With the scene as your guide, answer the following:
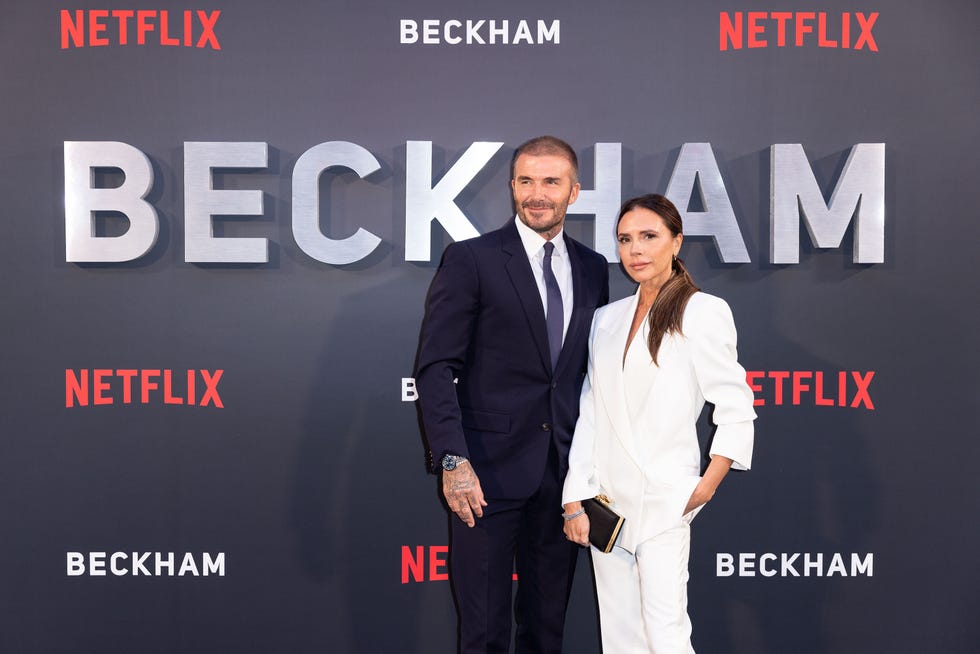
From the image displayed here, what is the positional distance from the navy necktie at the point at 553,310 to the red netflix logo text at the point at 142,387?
1.38 m

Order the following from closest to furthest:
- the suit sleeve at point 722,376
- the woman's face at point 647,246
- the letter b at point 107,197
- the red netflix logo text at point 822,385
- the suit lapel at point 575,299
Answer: the suit sleeve at point 722,376
the woman's face at point 647,246
the suit lapel at point 575,299
the letter b at point 107,197
the red netflix logo text at point 822,385

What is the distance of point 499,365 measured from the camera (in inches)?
82.7

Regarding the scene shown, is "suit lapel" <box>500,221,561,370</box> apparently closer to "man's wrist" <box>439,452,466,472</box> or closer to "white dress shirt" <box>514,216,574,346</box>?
"white dress shirt" <box>514,216,574,346</box>

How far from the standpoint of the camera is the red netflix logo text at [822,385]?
9.11 ft

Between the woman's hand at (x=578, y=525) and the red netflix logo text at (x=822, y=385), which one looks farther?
the red netflix logo text at (x=822, y=385)

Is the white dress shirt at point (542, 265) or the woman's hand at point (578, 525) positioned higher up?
the white dress shirt at point (542, 265)

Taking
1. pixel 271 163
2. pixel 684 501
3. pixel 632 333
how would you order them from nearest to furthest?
1. pixel 684 501
2. pixel 632 333
3. pixel 271 163

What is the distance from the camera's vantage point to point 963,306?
2.77 metres

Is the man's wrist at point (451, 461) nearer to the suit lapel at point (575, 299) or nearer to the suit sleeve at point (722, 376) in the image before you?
the suit lapel at point (575, 299)

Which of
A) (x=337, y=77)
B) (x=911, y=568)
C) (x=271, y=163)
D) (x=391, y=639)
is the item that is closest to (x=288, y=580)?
(x=391, y=639)

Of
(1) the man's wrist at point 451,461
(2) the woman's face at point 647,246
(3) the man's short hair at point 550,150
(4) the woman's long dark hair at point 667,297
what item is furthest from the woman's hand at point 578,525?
(3) the man's short hair at point 550,150

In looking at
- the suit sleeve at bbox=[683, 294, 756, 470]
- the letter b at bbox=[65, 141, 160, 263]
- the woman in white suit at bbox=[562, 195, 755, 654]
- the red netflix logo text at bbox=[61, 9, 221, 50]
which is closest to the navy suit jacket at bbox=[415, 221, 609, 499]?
the woman in white suit at bbox=[562, 195, 755, 654]

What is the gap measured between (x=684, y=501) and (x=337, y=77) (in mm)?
1983

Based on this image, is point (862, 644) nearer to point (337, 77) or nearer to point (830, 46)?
point (830, 46)
